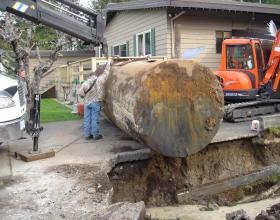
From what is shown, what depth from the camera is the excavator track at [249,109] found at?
1041cm

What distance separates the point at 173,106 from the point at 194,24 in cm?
803

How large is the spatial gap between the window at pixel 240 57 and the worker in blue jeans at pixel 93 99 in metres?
3.98

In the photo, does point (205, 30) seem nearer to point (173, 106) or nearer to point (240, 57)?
point (240, 57)

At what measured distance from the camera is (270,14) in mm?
15078

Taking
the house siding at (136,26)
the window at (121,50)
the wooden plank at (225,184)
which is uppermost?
the house siding at (136,26)

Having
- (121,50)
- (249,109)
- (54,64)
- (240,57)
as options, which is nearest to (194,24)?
(240,57)

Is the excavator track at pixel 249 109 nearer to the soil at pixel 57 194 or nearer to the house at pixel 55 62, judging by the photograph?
the soil at pixel 57 194

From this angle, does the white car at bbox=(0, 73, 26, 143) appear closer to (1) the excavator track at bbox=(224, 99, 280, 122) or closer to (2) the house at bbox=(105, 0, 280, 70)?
(1) the excavator track at bbox=(224, 99, 280, 122)

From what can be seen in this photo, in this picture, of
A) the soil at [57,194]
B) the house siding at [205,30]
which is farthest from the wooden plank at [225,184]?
the house siding at [205,30]

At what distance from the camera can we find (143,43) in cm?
1579

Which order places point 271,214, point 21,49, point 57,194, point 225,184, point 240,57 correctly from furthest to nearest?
point 21,49 < point 240,57 < point 225,184 < point 271,214 < point 57,194

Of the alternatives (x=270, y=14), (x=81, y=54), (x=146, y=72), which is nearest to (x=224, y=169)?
(x=146, y=72)

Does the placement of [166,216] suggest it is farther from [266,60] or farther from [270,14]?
[270,14]

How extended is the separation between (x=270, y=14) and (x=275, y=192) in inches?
348
